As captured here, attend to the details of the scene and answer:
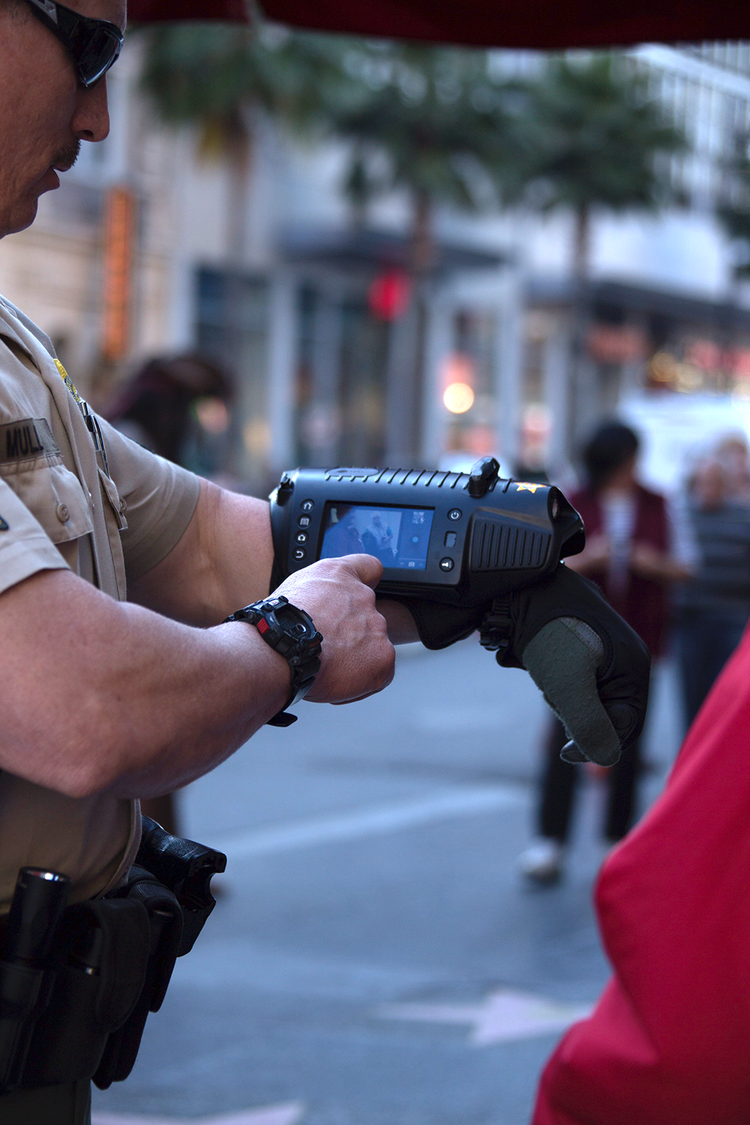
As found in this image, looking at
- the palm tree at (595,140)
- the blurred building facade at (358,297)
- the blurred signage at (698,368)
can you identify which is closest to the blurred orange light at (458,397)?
the blurred building facade at (358,297)

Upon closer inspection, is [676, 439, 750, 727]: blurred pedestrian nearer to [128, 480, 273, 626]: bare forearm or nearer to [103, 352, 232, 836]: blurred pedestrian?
[103, 352, 232, 836]: blurred pedestrian

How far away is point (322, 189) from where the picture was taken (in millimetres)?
24281

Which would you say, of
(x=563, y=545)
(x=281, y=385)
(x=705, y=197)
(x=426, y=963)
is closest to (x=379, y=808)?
(x=426, y=963)

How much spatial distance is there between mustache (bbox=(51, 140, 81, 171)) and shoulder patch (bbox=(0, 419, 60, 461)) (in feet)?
0.98

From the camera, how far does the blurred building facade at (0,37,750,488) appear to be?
20.0m

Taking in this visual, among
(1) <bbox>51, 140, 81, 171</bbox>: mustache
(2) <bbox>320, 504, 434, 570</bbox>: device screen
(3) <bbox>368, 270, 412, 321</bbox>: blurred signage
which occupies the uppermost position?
(3) <bbox>368, 270, 412, 321</bbox>: blurred signage

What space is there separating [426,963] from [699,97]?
117 feet

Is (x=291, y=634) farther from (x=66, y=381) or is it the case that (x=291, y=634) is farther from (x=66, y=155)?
(x=66, y=155)

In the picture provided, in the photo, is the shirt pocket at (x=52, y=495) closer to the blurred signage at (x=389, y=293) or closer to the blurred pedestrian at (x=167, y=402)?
the blurred pedestrian at (x=167, y=402)

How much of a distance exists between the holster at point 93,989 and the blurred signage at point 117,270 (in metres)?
18.9

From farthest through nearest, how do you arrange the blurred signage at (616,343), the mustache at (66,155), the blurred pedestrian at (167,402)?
1. the blurred signage at (616,343)
2. the blurred pedestrian at (167,402)
3. the mustache at (66,155)

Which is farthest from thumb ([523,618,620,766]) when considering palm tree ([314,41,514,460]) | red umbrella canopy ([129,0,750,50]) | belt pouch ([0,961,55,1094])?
palm tree ([314,41,514,460])

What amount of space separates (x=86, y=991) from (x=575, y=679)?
2.19 feet

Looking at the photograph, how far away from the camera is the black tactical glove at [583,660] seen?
1.62 metres
